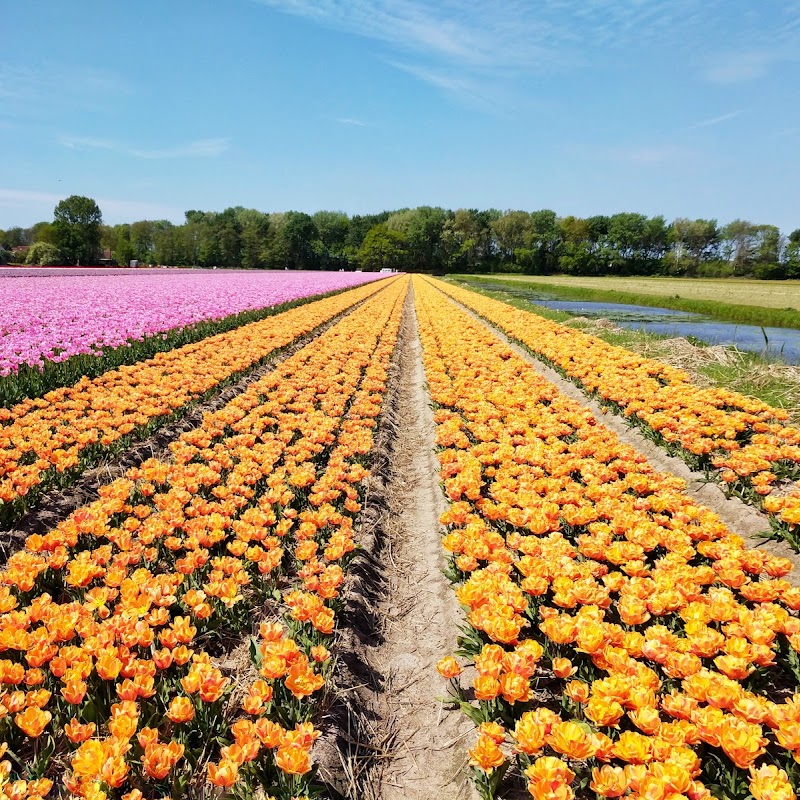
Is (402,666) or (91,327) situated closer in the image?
(402,666)

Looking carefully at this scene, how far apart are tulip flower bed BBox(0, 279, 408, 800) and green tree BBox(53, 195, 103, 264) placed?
3765 inches

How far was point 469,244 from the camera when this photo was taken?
111625 millimetres

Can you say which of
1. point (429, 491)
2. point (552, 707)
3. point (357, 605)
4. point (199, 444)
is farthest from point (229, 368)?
point (552, 707)

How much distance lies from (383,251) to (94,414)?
108m

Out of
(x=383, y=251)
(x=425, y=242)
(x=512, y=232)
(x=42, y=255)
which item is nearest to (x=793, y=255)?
(x=512, y=232)

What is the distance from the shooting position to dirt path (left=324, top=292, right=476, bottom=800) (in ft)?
9.23

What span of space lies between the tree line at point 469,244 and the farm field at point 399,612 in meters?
104

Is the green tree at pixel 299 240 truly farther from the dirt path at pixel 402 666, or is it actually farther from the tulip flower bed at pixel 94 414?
the dirt path at pixel 402 666

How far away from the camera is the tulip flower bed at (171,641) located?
7.54 feet

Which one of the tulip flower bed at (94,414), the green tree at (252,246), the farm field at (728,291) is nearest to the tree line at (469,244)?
the green tree at (252,246)

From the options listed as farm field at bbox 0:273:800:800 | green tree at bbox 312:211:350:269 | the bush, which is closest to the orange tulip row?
farm field at bbox 0:273:800:800

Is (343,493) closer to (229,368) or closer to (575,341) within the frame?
(229,368)

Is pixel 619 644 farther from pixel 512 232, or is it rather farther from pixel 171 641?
pixel 512 232

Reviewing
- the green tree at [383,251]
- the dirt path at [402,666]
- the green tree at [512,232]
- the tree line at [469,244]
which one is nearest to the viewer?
the dirt path at [402,666]
